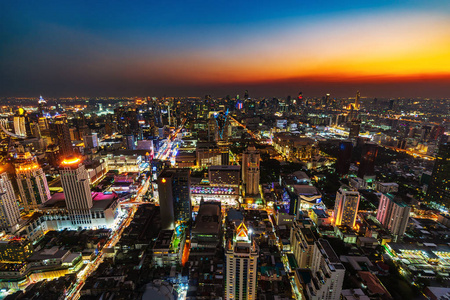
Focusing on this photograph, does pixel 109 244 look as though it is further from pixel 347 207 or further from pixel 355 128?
pixel 355 128

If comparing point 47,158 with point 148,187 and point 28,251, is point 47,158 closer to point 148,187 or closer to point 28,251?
point 148,187

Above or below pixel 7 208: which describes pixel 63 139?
above

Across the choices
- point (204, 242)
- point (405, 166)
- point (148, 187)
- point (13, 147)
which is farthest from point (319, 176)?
point (13, 147)

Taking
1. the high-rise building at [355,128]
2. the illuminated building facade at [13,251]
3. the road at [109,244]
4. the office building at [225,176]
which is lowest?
the road at [109,244]

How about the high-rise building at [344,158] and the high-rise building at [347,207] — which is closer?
the high-rise building at [347,207]

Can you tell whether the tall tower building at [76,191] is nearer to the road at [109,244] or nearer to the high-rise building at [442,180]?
the road at [109,244]

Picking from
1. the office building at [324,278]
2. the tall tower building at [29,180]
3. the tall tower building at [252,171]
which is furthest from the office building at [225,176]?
the tall tower building at [29,180]

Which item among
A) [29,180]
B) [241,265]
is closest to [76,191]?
[29,180]

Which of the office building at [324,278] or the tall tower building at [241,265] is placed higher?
the tall tower building at [241,265]
